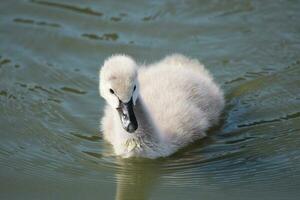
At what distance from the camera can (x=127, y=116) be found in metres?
5.73

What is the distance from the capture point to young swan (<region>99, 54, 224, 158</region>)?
5.75 meters

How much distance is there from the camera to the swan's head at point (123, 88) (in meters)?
5.66

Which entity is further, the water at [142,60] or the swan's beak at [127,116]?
the water at [142,60]

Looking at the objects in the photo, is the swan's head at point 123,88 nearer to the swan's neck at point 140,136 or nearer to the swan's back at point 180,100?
the swan's neck at point 140,136

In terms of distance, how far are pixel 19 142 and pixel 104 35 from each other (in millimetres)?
2194

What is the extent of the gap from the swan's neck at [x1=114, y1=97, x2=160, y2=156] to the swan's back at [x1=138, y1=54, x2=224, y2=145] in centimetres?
17

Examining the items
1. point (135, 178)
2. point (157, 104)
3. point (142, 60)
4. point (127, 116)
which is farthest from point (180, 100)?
point (142, 60)

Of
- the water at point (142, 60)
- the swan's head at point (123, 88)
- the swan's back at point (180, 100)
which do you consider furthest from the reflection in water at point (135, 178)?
the swan's head at point (123, 88)

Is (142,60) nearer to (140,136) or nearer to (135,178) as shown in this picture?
(140,136)

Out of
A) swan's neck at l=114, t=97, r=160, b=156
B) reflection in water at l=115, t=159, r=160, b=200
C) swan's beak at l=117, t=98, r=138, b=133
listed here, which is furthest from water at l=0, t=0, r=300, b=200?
swan's beak at l=117, t=98, r=138, b=133

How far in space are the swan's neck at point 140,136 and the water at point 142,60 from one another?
0.14 meters

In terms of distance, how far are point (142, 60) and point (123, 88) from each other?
7.79 feet

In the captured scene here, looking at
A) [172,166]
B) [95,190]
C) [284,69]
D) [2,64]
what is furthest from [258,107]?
[2,64]

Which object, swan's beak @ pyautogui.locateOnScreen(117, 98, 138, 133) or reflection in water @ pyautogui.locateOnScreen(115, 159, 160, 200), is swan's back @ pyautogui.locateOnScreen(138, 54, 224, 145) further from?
swan's beak @ pyautogui.locateOnScreen(117, 98, 138, 133)
